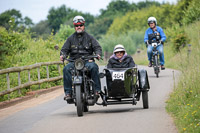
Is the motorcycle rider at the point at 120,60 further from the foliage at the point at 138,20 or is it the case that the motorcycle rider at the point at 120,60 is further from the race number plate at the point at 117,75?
the foliage at the point at 138,20

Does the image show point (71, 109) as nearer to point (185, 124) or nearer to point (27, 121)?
point (27, 121)

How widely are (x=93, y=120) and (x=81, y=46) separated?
2236 millimetres

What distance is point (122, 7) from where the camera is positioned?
132125mm

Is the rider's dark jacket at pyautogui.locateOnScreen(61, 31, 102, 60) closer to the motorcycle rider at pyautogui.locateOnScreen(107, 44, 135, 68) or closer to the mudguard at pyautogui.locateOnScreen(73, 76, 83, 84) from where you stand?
the motorcycle rider at pyautogui.locateOnScreen(107, 44, 135, 68)

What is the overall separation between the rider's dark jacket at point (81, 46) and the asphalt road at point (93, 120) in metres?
1.41

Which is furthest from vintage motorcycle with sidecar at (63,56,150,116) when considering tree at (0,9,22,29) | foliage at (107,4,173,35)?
tree at (0,9,22,29)

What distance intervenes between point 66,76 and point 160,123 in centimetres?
292

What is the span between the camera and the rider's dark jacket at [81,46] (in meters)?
11.9

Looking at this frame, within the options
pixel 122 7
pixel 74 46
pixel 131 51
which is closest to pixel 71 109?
pixel 74 46

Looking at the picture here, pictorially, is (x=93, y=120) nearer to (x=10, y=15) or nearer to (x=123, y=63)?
(x=123, y=63)

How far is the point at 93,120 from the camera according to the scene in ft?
34.0

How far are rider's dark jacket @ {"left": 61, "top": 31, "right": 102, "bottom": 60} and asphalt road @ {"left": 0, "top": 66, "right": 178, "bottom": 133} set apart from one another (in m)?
1.41

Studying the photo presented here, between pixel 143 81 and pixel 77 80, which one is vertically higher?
pixel 77 80

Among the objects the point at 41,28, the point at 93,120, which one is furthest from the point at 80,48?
the point at 41,28
